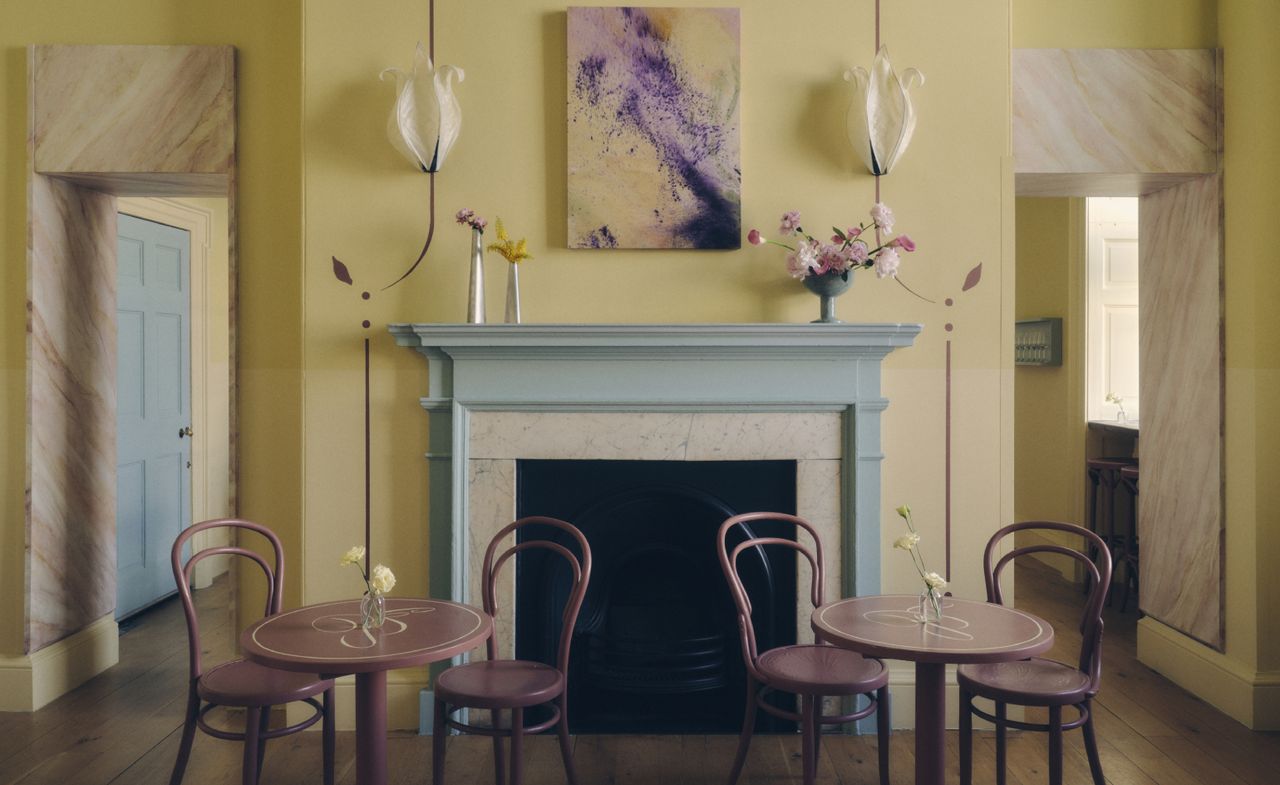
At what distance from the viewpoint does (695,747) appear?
3346mm

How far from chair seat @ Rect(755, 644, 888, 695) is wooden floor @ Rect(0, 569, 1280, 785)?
434 millimetres

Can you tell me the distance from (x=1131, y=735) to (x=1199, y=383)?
1.41 metres

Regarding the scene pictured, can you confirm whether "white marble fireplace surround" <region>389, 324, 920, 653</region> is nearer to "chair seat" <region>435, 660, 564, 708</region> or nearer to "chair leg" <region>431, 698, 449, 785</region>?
"chair seat" <region>435, 660, 564, 708</region>

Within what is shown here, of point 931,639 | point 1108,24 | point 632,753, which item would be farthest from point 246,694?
point 1108,24

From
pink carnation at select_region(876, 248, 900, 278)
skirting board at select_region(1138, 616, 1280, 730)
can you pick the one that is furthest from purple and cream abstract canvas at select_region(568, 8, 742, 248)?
skirting board at select_region(1138, 616, 1280, 730)

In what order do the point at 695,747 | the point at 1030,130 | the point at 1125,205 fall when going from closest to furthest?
the point at 695,747 < the point at 1030,130 < the point at 1125,205

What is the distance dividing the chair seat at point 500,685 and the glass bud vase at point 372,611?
0.29m

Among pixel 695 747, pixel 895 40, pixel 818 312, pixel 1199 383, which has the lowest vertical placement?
pixel 695 747

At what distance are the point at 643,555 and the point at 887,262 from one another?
1370 mm

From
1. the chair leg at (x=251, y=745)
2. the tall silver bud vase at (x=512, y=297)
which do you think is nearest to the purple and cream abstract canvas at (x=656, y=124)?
the tall silver bud vase at (x=512, y=297)

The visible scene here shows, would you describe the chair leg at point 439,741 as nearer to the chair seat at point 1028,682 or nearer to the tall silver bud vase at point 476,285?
the tall silver bud vase at point 476,285

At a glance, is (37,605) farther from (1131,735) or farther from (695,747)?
(1131,735)

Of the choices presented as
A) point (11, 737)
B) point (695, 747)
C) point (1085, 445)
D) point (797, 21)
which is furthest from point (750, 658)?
point (1085, 445)

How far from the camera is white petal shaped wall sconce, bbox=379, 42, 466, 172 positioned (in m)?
3.37
